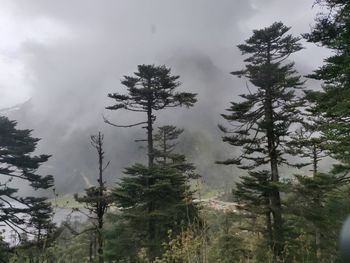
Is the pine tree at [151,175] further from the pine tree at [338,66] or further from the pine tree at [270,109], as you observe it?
the pine tree at [338,66]

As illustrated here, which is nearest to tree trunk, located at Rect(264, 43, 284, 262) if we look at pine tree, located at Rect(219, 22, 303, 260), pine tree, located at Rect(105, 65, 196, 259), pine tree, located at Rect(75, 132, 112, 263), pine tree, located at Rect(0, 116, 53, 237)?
pine tree, located at Rect(219, 22, 303, 260)

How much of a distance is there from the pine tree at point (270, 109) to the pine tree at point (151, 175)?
429 cm

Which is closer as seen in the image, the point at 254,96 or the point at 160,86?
the point at 254,96

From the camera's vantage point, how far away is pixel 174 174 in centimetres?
2489

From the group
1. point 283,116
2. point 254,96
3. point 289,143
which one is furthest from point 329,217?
point 254,96

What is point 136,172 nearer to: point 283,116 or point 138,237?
point 138,237

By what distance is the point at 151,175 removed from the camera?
25266 millimetres

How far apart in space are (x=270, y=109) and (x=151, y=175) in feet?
28.4

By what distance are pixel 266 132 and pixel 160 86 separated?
7633 mm

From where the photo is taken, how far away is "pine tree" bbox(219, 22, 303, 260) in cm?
2117

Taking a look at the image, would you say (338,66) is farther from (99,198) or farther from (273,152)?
(99,198)

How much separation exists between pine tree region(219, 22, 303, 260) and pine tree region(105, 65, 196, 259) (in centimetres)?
429

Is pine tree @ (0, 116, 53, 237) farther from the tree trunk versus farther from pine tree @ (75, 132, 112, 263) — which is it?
the tree trunk

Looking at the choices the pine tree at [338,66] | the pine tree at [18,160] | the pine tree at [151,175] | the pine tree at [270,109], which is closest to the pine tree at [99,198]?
the pine tree at [151,175]
